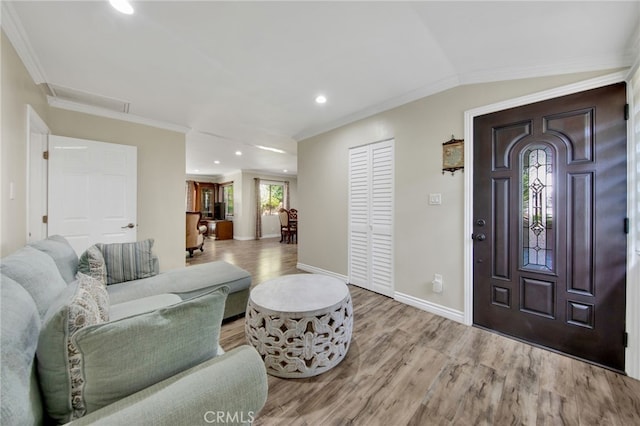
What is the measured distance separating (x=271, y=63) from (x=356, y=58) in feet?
2.50

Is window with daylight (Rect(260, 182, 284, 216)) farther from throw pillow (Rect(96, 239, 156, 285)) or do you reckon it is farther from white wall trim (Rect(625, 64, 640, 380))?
white wall trim (Rect(625, 64, 640, 380))

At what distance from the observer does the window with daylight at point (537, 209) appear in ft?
6.49

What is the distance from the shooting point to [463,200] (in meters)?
2.39

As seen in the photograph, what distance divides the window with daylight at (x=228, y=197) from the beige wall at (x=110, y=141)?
5.27 meters

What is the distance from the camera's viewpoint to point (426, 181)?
2678mm

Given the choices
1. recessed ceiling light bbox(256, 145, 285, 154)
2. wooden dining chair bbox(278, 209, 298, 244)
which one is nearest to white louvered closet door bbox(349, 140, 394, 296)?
recessed ceiling light bbox(256, 145, 285, 154)

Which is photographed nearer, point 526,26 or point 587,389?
point 587,389

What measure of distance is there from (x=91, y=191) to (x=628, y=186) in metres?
5.23

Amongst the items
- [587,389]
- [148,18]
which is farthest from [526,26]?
[148,18]

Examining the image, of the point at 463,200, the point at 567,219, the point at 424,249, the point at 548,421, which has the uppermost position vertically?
the point at 463,200

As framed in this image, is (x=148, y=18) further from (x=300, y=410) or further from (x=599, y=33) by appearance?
(x=599, y=33)

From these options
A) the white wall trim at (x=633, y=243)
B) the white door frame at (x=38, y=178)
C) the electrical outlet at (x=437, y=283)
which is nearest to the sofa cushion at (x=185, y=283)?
the white door frame at (x=38, y=178)

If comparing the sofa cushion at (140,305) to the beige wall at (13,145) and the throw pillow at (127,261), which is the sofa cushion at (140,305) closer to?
the throw pillow at (127,261)

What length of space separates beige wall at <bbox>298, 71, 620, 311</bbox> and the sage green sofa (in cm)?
221
